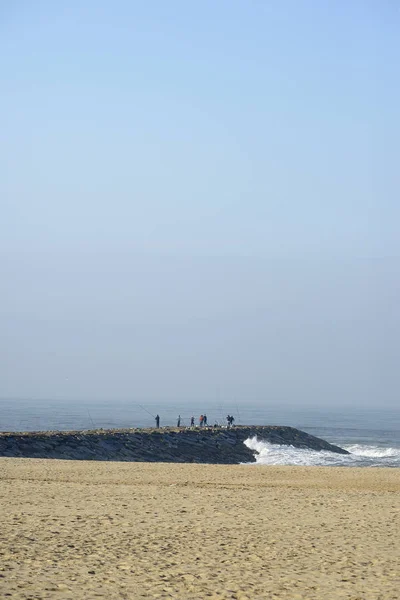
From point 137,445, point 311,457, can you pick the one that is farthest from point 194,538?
point 311,457

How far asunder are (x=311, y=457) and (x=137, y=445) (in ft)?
32.5

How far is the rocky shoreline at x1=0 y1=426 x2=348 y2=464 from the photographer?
3469cm

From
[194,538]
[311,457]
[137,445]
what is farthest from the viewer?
[311,457]

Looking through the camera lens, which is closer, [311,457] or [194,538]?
[194,538]

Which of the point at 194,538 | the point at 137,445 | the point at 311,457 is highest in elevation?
the point at 137,445

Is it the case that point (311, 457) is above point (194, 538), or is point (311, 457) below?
above

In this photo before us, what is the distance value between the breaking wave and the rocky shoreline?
0.87 m

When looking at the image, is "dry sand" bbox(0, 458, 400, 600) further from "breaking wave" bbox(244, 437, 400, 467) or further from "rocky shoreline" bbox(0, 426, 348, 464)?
"breaking wave" bbox(244, 437, 400, 467)

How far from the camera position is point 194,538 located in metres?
13.8

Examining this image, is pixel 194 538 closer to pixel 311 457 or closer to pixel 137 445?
pixel 137 445

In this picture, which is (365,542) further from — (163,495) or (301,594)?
(163,495)

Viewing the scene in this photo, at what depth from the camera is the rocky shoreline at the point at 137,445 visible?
1366 inches

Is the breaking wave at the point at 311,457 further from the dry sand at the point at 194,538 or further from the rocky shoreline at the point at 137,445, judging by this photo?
the dry sand at the point at 194,538

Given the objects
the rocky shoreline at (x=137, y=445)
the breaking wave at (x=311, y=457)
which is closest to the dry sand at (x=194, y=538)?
the rocky shoreline at (x=137, y=445)
